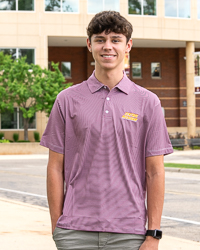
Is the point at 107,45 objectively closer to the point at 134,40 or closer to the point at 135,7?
the point at 135,7

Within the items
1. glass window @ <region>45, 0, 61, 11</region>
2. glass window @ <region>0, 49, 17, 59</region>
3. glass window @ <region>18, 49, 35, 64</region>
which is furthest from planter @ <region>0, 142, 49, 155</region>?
glass window @ <region>45, 0, 61, 11</region>

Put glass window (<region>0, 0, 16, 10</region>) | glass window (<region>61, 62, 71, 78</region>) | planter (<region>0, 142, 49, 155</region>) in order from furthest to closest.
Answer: glass window (<region>61, 62, 71, 78</region>)
glass window (<region>0, 0, 16, 10</region>)
planter (<region>0, 142, 49, 155</region>)

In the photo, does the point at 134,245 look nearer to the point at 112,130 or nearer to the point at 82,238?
the point at 82,238

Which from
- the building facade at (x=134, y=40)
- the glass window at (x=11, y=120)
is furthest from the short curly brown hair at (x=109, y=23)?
the glass window at (x=11, y=120)

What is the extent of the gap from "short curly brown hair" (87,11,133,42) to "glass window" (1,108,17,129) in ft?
133

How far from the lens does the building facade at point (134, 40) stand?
41031 mm

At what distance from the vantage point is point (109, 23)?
301 centimetres

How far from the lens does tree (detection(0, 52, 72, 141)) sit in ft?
117

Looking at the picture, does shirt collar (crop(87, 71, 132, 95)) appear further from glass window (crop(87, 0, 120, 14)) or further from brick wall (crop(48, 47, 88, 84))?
brick wall (crop(48, 47, 88, 84))

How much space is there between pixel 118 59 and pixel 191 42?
4384cm

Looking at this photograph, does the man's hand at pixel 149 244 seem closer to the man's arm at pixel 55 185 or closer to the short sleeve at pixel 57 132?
the man's arm at pixel 55 185

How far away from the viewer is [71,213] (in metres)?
2.94

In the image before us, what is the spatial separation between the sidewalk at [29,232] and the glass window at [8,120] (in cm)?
3292

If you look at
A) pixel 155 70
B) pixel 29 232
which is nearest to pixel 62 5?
pixel 155 70
